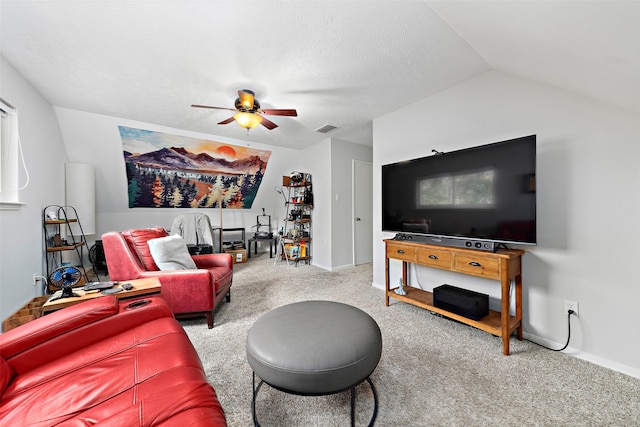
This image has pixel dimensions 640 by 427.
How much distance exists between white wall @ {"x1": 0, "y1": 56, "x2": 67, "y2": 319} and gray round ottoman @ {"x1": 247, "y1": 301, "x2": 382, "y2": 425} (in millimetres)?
2572

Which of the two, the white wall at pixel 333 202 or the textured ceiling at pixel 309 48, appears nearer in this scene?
the textured ceiling at pixel 309 48

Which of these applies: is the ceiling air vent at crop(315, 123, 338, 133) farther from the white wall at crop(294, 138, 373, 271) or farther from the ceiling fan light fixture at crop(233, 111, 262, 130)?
the ceiling fan light fixture at crop(233, 111, 262, 130)

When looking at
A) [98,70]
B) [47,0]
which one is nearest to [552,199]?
[47,0]

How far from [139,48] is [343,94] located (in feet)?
6.24

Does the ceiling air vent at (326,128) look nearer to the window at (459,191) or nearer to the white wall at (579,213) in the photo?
the window at (459,191)

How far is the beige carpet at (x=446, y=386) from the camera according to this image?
4.24ft

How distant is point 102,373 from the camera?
102 centimetres

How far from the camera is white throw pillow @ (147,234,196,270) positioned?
2.45m

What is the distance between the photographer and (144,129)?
3.68 meters

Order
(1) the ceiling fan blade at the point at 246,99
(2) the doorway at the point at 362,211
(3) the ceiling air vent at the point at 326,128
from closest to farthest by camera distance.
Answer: (1) the ceiling fan blade at the point at 246,99, (3) the ceiling air vent at the point at 326,128, (2) the doorway at the point at 362,211

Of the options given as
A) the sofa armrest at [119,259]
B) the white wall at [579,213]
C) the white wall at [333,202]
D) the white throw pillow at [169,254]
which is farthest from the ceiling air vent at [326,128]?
the sofa armrest at [119,259]

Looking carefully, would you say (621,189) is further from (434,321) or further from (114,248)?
(114,248)

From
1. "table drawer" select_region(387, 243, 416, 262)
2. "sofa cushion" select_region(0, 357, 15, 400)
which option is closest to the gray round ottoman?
"sofa cushion" select_region(0, 357, 15, 400)

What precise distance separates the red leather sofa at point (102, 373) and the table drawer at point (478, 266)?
2049 millimetres
